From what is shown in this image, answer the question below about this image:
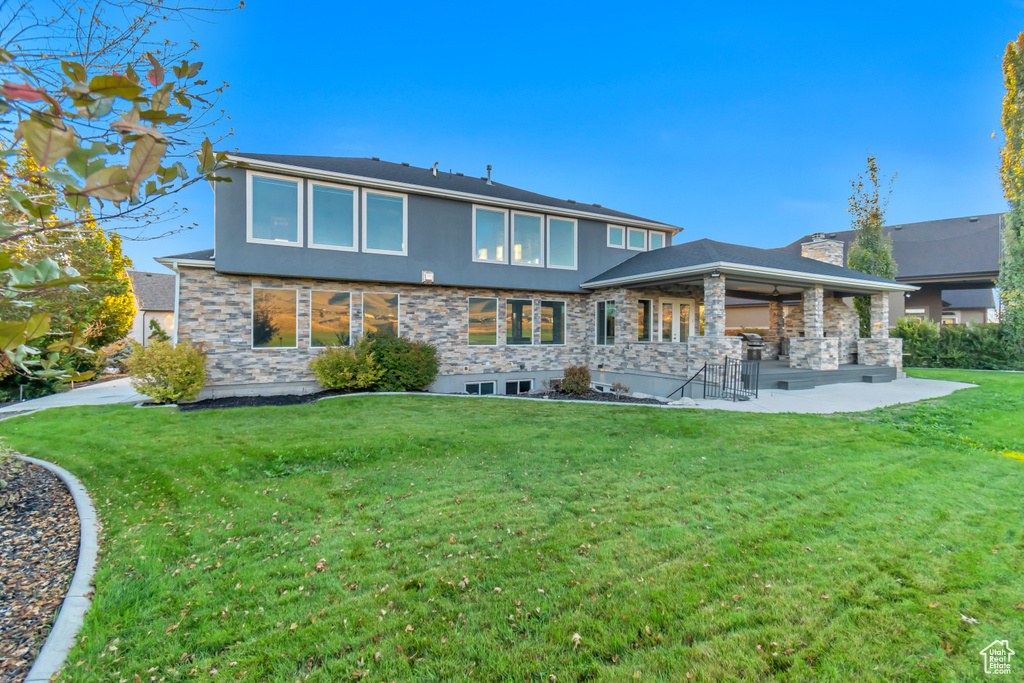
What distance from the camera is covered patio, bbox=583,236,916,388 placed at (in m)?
11.3

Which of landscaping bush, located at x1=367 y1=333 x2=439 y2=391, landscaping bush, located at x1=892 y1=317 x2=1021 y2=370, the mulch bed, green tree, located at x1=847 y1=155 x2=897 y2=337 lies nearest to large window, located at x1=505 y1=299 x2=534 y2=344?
landscaping bush, located at x1=367 y1=333 x2=439 y2=391

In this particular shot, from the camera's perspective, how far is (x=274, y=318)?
11.0m

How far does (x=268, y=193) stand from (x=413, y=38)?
6.55m

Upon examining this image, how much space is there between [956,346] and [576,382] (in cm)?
1708

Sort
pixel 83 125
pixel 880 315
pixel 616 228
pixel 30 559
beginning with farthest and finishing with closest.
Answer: pixel 616 228
pixel 880 315
pixel 30 559
pixel 83 125

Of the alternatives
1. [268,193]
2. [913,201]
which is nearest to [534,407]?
[268,193]

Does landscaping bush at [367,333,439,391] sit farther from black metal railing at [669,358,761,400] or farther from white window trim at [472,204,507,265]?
black metal railing at [669,358,761,400]

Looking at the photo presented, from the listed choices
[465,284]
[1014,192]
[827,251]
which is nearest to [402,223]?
[465,284]

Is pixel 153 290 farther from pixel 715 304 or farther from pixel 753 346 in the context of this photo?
pixel 753 346

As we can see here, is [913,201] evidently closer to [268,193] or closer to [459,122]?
[459,122]

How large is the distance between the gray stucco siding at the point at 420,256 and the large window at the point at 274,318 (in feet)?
2.38

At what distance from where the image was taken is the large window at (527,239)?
13.5 meters

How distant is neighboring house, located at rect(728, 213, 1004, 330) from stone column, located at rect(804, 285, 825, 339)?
8358 millimetres

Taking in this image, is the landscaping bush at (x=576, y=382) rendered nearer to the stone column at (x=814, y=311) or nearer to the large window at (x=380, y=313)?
the large window at (x=380, y=313)
